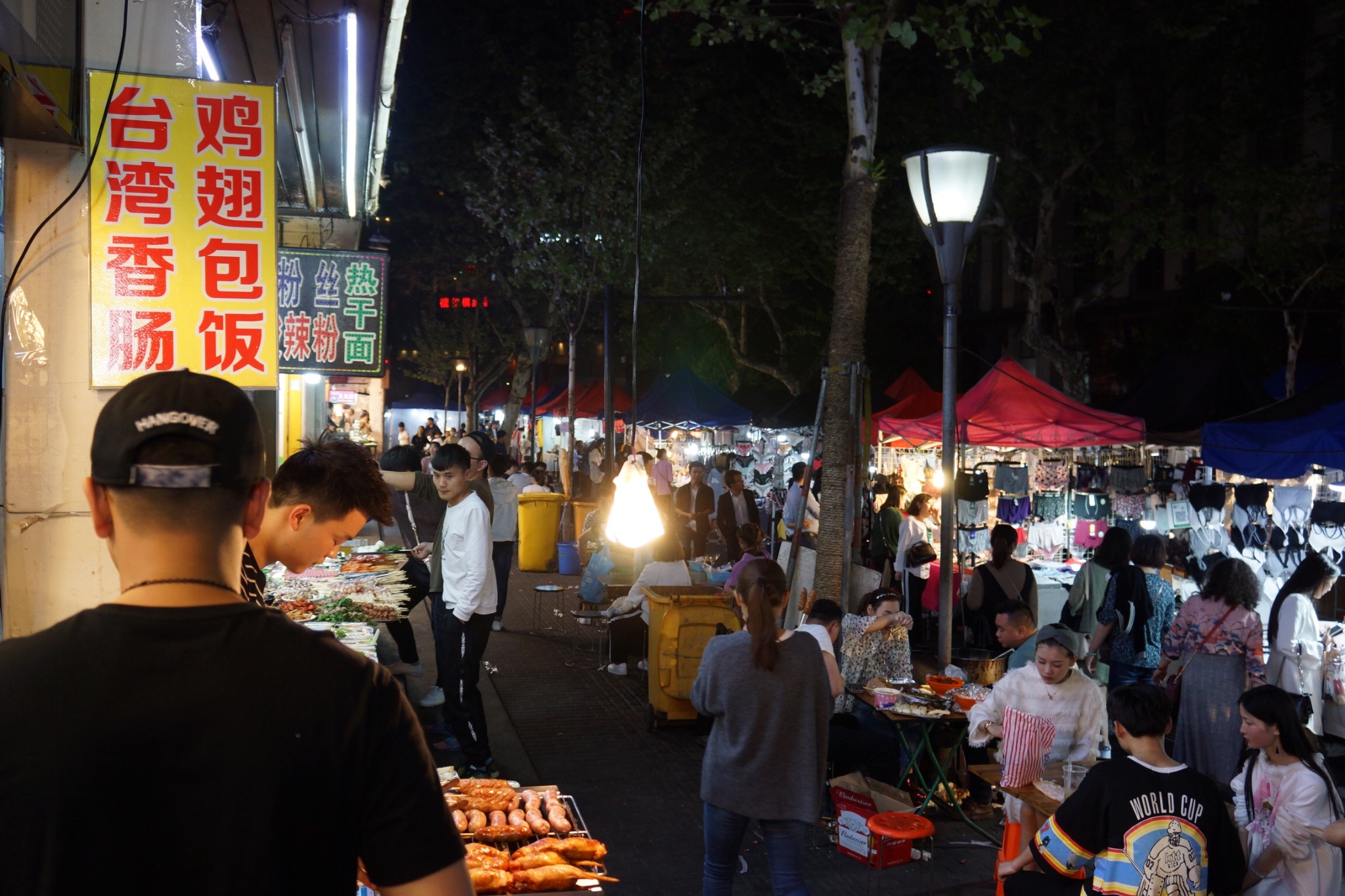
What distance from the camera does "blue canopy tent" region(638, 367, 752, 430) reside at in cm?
2239

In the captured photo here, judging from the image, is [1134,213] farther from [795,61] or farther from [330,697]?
[330,697]

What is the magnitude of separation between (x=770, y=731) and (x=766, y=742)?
5 centimetres

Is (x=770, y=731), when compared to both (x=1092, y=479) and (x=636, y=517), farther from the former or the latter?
(x=1092, y=479)

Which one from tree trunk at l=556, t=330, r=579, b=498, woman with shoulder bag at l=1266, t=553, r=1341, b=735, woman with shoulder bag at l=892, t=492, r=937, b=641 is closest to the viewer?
woman with shoulder bag at l=1266, t=553, r=1341, b=735

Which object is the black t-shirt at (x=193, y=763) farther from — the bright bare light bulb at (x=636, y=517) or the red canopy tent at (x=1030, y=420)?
the red canopy tent at (x=1030, y=420)

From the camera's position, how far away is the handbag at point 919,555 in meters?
11.4

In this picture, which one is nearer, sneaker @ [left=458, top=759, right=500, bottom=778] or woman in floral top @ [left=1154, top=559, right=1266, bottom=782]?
woman in floral top @ [left=1154, top=559, right=1266, bottom=782]

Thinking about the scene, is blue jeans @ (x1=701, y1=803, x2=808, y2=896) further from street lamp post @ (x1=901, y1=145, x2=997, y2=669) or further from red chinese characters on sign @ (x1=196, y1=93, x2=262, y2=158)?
→ red chinese characters on sign @ (x1=196, y1=93, x2=262, y2=158)

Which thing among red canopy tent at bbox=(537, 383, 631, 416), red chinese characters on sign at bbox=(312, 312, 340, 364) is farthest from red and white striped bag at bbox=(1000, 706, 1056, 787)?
red canopy tent at bbox=(537, 383, 631, 416)

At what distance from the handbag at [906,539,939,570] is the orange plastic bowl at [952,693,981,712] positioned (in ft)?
15.6

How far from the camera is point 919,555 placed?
37.6 feet

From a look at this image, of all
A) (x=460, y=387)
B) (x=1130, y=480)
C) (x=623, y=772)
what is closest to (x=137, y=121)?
(x=623, y=772)

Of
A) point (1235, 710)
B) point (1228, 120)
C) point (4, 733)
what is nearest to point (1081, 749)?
point (1235, 710)

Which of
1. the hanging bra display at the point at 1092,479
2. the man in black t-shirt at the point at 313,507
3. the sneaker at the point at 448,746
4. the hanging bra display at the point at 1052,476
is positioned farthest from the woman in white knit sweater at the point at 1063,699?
the hanging bra display at the point at 1052,476
